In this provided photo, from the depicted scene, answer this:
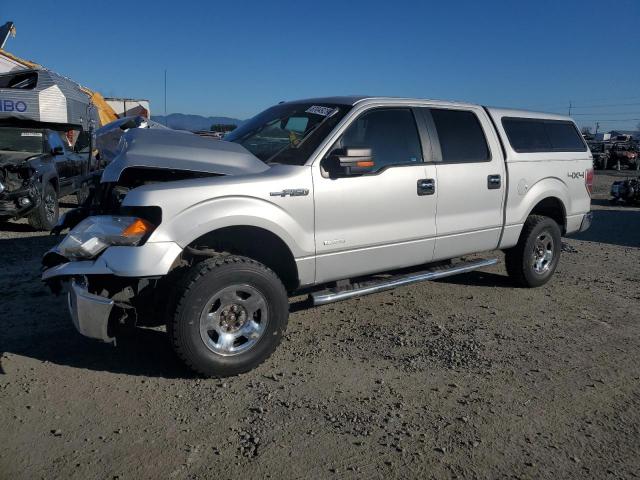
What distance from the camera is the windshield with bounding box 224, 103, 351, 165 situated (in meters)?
4.28

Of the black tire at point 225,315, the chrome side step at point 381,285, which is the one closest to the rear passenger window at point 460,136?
the chrome side step at point 381,285

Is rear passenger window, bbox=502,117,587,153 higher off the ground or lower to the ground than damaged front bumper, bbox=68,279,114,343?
higher

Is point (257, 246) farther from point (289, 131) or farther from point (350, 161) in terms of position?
point (289, 131)

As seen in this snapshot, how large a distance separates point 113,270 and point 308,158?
161cm

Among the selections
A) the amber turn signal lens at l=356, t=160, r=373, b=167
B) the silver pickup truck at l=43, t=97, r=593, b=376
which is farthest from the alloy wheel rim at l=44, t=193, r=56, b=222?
the amber turn signal lens at l=356, t=160, r=373, b=167

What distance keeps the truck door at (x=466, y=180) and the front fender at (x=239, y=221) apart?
4.79ft

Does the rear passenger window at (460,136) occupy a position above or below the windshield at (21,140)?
below

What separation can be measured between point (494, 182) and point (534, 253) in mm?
1170

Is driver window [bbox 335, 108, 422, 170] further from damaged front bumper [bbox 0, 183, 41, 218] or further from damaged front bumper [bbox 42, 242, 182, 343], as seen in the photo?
damaged front bumper [bbox 0, 183, 41, 218]

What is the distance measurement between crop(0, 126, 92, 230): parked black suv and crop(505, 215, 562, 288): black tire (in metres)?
5.79

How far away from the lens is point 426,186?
469cm

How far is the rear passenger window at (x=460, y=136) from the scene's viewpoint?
501 cm

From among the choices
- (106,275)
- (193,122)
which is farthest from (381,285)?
(193,122)

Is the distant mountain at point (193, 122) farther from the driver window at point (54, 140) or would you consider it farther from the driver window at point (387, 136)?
the driver window at point (387, 136)
